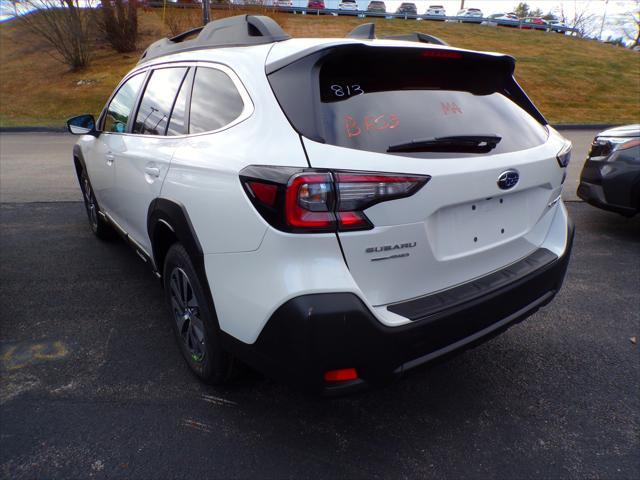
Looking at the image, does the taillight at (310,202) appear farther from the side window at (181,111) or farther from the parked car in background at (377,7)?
the parked car in background at (377,7)

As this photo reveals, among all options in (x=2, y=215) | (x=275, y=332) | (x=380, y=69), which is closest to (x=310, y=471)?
(x=275, y=332)

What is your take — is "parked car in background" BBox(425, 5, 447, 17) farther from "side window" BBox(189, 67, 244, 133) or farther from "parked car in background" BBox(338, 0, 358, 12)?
"side window" BBox(189, 67, 244, 133)

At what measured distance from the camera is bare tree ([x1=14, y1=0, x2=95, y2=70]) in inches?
759

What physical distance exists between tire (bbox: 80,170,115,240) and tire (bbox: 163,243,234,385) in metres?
2.24

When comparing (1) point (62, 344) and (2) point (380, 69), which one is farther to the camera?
(1) point (62, 344)

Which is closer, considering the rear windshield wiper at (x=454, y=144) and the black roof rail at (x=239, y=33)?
the rear windshield wiper at (x=454, y=144)

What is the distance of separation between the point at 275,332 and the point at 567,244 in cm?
176

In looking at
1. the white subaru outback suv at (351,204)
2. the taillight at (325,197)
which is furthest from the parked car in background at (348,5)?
the taillight at (325,197)

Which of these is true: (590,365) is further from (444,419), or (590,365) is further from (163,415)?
(163,415)

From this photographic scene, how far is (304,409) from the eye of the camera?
2.38m

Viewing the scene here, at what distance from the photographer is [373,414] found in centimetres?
235

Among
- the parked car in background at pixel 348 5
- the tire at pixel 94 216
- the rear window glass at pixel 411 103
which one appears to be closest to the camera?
the rear window glass at pixel 411 103

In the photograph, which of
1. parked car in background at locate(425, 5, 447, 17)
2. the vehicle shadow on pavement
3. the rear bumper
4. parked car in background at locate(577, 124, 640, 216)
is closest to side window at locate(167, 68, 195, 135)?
the rear bumper

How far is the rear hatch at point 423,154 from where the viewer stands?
68.1 inches
